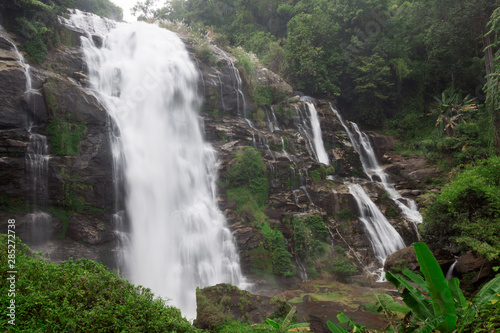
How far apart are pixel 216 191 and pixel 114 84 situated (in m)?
7.35

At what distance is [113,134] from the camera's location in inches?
487

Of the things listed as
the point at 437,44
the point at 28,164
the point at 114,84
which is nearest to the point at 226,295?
the point at 28,164

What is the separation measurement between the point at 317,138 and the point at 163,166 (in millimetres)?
10954

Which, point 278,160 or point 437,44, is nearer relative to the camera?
point 278,160

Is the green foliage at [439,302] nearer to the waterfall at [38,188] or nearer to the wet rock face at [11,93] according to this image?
the waterfall at [38,188]

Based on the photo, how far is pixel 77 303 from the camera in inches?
128

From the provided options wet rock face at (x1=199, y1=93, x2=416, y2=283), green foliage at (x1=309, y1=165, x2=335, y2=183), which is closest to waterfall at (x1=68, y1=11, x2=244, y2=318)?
wet rock face at (x1=199, y1=93, x2=416, y2=283)

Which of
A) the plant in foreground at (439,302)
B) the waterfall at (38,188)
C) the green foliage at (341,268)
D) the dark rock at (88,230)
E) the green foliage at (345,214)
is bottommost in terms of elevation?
the plant in foreground at (439,302)

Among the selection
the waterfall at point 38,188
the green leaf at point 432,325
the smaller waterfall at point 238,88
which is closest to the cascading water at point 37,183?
the waterfall at point 38,188

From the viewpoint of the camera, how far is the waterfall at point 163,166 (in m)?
11.2

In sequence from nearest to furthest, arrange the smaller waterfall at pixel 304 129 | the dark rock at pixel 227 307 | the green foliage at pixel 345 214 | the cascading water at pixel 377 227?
the dark rock at pixel 227 307, the cascading water at pixel 377 227, the green foliage at pixel 345 214, the smaller waterfall at pixel 304 129

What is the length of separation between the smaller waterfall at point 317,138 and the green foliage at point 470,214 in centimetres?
904

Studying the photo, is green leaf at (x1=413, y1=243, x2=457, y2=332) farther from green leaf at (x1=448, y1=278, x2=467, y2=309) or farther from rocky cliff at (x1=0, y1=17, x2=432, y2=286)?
rocky cliff at (x1=0, y1=17, x2=432, y2=286)

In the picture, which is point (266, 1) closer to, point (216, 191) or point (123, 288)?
point (216, 191)
